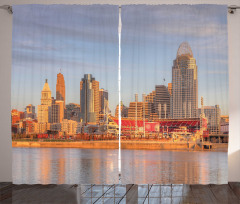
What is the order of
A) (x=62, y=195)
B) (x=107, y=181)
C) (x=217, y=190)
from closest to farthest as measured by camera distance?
(x=62, y=195) → (x=217, y=190) → (x=107, y=181)

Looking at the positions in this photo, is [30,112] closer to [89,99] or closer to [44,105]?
[44,105]

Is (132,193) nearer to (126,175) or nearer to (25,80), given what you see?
(126,175)

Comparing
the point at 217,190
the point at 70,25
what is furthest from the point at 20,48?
the point at 217,190

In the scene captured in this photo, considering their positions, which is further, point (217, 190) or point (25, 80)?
point (25, 80)

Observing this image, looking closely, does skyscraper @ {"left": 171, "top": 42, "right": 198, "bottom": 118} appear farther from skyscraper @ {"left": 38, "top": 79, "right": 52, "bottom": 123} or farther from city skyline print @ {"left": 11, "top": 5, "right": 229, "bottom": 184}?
skyscraper @ {"left": 38, "top": 79, "right": 52, "bottom": 123}

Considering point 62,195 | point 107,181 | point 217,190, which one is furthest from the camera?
point 107,181

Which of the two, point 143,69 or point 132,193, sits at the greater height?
point 143,69

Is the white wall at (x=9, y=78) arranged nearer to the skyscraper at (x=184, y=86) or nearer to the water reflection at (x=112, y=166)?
the water reflection at (x=112, y=166)
